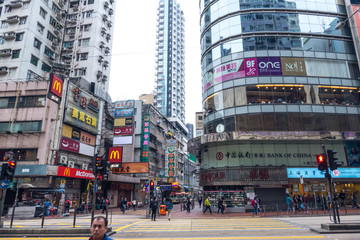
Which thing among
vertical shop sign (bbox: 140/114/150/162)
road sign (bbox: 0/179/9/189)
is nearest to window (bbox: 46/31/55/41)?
vertical shop sign (bbox: 140/114/150/162)

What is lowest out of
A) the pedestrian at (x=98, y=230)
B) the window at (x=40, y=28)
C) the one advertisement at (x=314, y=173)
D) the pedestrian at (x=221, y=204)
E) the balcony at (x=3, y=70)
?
the pedestrian at (x=221, y=204)

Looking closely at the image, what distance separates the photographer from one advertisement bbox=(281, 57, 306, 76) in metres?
31.8

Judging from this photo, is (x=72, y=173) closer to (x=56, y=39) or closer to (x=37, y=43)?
(x=37, y=43)

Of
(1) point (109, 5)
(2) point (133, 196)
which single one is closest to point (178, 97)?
(1) point (109, 5)

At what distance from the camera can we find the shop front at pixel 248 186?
28359mm

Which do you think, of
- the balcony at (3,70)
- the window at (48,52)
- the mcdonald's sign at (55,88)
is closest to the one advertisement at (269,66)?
the mcdonald's sign at (55,88)

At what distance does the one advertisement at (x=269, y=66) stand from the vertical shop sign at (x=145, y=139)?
23.9 metres

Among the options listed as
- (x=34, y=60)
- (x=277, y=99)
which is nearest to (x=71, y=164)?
(x=34, y=60)

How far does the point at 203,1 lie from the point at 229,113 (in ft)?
66.5

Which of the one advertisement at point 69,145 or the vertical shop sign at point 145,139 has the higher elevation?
the vertical shop sign at point 145,139

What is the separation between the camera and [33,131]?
29.6 meters

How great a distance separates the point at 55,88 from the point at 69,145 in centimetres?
735

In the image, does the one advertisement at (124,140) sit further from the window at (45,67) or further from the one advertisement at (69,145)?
the window at (45,67)

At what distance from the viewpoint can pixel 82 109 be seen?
35.5 metres
